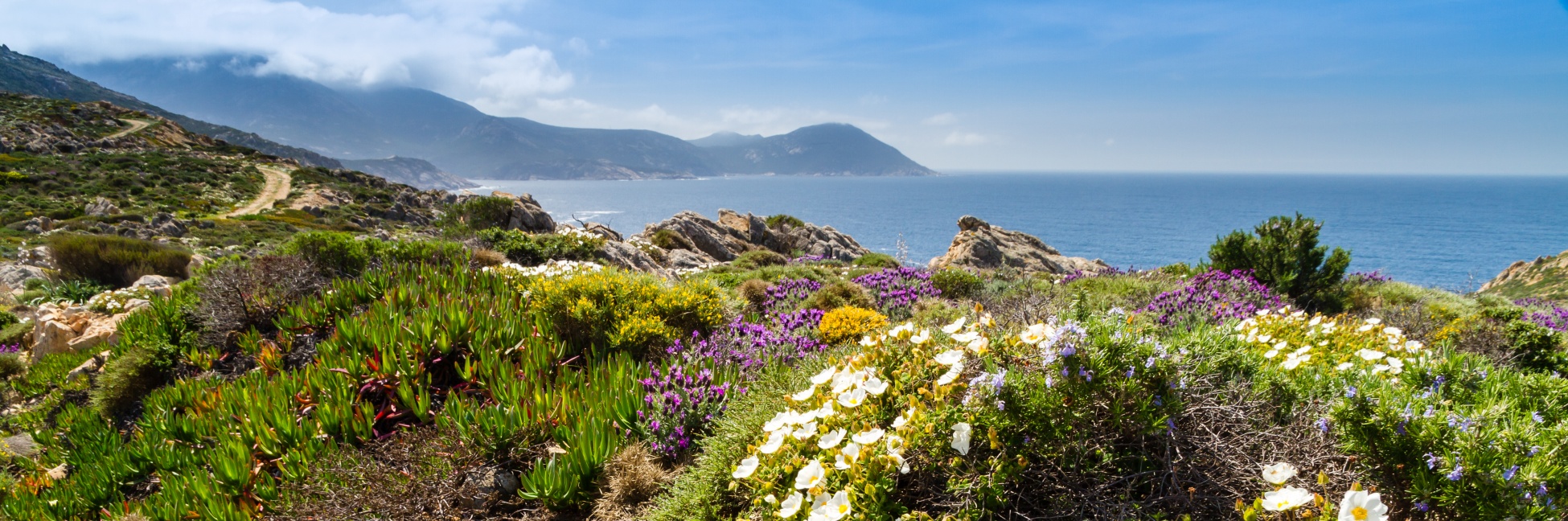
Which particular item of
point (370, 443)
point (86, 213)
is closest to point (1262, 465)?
point (370, 443)

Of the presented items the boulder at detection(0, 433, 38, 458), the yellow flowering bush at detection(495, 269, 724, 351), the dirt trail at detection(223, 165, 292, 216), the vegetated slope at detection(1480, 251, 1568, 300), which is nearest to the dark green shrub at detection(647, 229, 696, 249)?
the yellow flowering bush at detection(495, 269, 724, 351)

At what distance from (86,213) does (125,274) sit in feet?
102

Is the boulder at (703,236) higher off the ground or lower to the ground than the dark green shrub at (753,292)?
lower

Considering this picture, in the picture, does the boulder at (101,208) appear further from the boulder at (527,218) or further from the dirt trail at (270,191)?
the boulder at (527,218)

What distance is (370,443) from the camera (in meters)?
3.92

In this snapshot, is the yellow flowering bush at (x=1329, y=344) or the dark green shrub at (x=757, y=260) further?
the dark green shrub at (x=757, y=260)

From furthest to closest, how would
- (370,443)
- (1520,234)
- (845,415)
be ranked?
(1520,234)
(370,443)
(845,415)

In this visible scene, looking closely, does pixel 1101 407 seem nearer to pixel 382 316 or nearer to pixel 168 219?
pixel 382 316

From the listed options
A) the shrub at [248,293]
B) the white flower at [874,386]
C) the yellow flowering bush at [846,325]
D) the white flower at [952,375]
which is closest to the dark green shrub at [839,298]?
the yellow flowering bush at [846,325]

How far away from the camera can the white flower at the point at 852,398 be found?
260 centimetres

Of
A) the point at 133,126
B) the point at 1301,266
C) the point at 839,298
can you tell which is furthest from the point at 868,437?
the point at 133,126

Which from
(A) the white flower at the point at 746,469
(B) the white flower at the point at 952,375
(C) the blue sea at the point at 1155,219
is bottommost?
(C) the blue sea at the point at 1155,219

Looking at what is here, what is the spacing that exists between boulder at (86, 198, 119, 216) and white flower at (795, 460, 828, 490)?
47488 millimetres

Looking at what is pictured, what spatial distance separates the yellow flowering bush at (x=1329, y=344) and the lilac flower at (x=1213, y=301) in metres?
0.45
